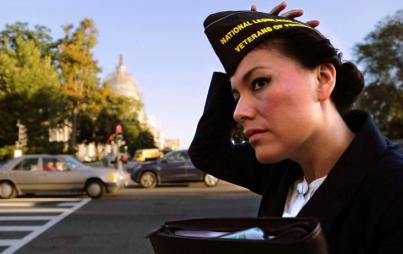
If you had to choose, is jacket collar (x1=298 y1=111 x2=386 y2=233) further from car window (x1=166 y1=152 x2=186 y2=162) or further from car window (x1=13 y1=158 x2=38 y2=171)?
car window (x1=166 y1=152 x2=186 y2=162)

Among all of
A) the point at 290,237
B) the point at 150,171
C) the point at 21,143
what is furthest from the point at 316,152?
the point at 21,143

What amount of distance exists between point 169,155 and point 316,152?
1865cm

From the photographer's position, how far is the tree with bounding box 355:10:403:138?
38.1 m

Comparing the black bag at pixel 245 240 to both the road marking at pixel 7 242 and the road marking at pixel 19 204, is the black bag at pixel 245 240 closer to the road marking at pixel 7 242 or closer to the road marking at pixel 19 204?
the road marking at pixel 7 242

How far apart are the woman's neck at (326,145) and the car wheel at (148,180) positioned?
18382 millimetres

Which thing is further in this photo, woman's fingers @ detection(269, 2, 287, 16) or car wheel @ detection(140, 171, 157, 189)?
car wheel @ detection(140, 171, 157, 189)

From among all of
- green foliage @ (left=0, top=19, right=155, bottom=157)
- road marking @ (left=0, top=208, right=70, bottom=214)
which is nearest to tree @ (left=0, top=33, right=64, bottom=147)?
green foliage @ (left=0, top=19, right=155, bottom=157)

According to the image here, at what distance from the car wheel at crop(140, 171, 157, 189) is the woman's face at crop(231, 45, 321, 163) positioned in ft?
60.6

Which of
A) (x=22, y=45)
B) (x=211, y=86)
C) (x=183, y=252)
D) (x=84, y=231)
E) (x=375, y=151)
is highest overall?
(x=22, y=45)

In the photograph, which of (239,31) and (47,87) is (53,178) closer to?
(239,31)

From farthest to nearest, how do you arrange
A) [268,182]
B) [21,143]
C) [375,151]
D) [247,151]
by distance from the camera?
[21,143] → [247,151] → [268,182] → [375,151]

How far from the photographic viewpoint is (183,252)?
95 centimetres

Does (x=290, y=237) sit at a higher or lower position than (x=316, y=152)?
lower

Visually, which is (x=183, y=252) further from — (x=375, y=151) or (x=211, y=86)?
(x=211, y=86)
